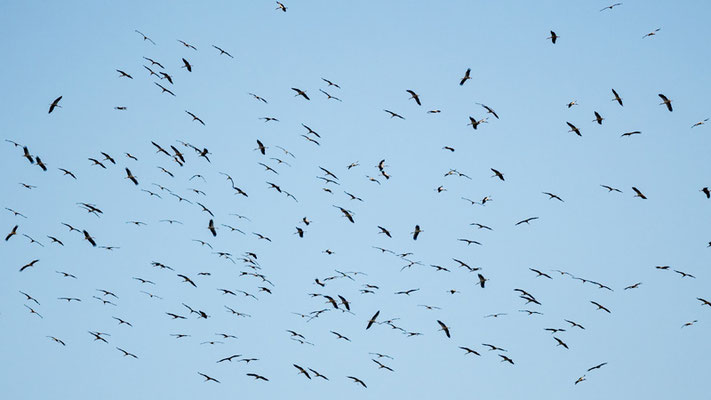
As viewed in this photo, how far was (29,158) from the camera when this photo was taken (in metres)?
79.8

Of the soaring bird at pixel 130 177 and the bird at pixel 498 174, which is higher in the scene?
the bird at pixel 498 174

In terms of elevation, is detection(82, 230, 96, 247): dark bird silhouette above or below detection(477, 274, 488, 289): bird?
below

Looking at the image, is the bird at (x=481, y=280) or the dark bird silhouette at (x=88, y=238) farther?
the bird at (x=481, y=280)

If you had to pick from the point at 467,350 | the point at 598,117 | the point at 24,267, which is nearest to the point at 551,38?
the point at 598,117

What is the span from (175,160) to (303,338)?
15594 millimetres

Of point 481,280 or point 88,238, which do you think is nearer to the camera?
point 88,238

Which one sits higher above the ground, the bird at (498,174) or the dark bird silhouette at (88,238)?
the bird at (498,174)

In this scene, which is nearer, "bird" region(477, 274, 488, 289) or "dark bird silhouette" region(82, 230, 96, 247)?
"dark bird silhouette" region(82, 230, 96, 247)

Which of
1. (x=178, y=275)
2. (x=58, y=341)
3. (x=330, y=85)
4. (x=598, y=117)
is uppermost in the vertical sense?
(x=598, y=117)

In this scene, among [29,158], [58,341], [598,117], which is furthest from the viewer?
[58,341]

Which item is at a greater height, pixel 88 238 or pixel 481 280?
pixel 481 280

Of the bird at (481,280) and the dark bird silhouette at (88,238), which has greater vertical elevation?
the bird at (481,280)

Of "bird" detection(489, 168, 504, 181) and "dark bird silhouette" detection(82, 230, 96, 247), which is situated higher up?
"bird" detection(489, 168, 504, 181)

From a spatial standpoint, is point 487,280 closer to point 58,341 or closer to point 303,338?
point 303,338
